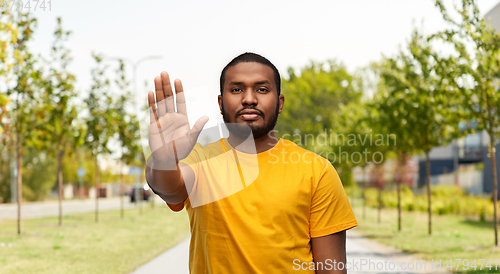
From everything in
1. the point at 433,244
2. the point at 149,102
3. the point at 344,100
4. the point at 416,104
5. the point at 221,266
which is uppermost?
the point at 344,100

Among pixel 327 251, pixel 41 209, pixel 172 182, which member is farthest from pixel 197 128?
pixel 41 209

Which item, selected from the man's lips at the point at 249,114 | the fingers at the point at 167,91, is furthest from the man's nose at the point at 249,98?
the fingers at the point at 167,91

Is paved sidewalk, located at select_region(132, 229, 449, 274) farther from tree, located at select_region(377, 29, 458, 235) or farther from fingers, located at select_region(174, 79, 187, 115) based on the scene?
fingers, located at select_region(174, 79, 187, 115)

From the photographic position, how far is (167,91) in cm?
158

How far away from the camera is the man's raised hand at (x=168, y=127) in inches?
61.2

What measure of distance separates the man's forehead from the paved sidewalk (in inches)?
256

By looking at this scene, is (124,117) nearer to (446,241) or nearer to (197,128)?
(446,241)

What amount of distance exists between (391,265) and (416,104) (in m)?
5.91

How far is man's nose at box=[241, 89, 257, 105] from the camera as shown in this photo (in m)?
1.75

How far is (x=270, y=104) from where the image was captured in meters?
1.81

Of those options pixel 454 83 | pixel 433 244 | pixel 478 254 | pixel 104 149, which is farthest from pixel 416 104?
pixel 104 149

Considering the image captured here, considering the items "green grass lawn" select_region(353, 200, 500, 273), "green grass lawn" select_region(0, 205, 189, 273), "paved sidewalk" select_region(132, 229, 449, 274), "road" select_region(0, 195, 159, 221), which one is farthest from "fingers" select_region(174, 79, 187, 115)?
"road" select_region(0, 195, 159, 221)

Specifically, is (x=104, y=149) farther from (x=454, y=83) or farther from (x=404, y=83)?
(x=454, y=83)

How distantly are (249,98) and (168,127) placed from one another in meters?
0.34
